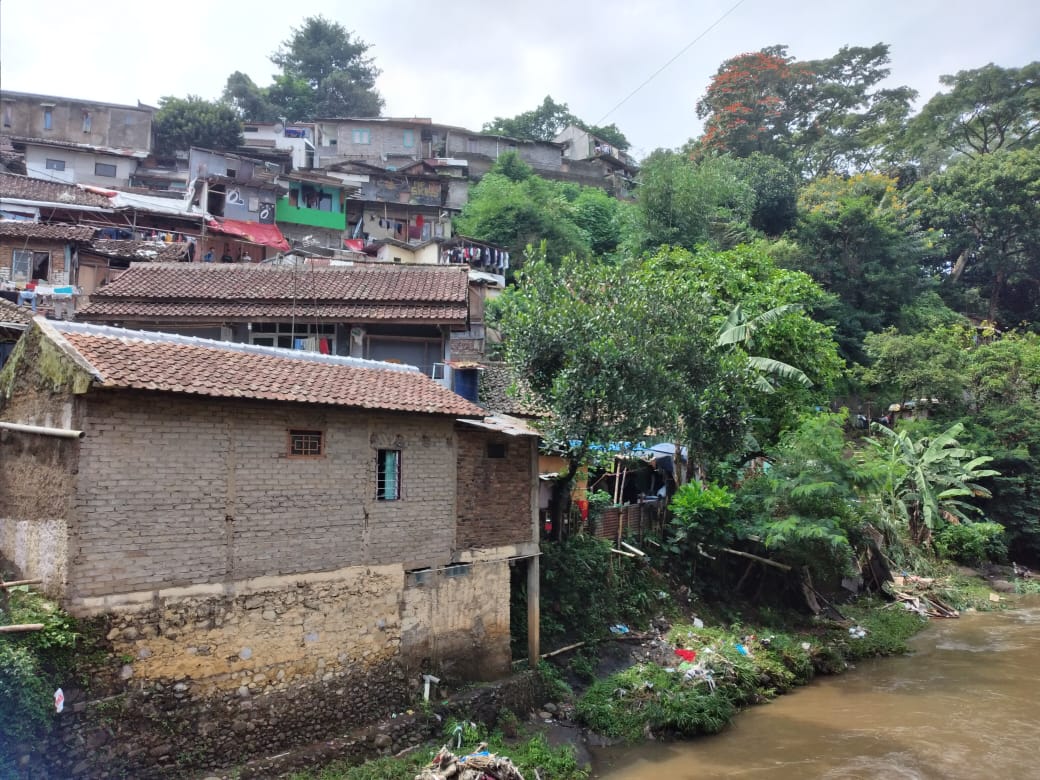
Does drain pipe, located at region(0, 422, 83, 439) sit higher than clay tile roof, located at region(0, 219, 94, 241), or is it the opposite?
clay tile roof, located at region(0, 219, 94, 241)

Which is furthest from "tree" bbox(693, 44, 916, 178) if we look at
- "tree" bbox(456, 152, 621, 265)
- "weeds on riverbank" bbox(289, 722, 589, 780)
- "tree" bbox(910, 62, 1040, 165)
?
"weeds on riverbank" bbox(289, 722, 589, 780)

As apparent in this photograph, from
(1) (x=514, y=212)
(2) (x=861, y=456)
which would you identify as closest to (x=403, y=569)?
(2) (x=861, y=456)

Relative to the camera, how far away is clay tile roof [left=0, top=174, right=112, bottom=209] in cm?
2750

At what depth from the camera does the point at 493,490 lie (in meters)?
13.1

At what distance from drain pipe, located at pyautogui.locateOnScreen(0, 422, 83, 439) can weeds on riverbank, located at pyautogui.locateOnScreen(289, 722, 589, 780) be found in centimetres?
518

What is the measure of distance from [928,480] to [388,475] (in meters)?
20.0

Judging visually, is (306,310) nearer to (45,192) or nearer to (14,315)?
(14,315)

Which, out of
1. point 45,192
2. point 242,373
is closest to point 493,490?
point 242,373

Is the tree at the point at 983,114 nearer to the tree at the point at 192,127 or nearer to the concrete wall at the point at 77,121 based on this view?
the tree at the point at 192,127

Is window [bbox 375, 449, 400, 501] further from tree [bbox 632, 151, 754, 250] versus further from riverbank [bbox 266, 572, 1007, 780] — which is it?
tree [bbox 632, 151, 754, 250]

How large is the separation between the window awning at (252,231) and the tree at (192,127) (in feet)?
28.4

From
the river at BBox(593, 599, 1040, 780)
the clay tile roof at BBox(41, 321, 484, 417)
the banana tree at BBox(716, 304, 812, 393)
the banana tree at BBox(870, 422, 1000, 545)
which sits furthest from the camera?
the banana tree at BBox(870, 422, 1000, 545)

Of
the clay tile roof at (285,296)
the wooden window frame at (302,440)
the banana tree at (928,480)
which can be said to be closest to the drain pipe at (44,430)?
the wooden window frame at (302,440)

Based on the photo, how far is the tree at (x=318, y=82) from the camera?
50.4m
